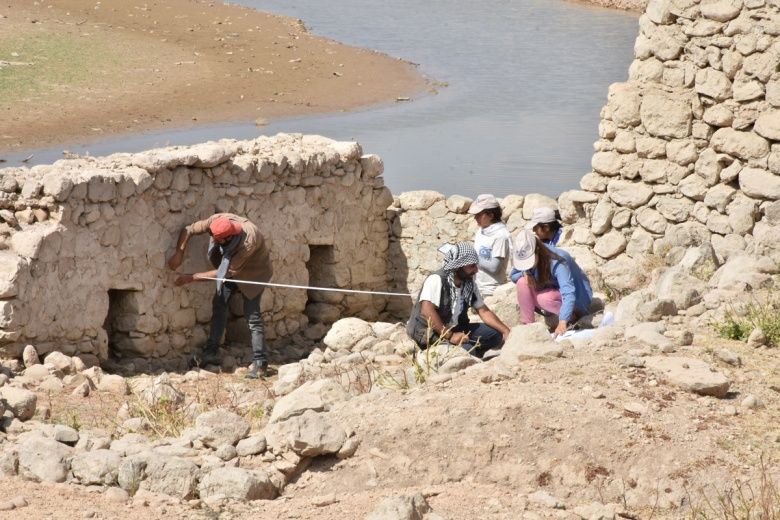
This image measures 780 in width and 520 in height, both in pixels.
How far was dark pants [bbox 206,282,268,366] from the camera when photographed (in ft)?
36.4

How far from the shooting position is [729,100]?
10.6 meters

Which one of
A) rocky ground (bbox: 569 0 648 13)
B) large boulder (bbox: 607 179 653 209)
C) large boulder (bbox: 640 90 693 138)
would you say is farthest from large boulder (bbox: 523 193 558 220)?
rocky ground (bbox: 569 0 648 13)

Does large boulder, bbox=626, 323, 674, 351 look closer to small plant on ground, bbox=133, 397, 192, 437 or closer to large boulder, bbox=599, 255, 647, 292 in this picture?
large boulder, bbox=599, 255, 647, 292

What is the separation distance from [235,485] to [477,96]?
50.4 feet

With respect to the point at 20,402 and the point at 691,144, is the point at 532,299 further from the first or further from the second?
the point at 20,402

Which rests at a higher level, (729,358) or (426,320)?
(729,358)

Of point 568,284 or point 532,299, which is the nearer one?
point 568,284

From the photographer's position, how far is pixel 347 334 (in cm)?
1123

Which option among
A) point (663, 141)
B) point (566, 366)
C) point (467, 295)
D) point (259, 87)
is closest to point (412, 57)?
point (259, 87)

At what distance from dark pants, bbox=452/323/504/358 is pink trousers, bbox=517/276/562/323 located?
0.95 feet

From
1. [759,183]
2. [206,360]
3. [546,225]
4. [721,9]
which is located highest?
[721,9]

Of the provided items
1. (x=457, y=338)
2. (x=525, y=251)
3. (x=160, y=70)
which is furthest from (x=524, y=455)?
(x=160, y=70)

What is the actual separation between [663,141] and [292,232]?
11.0ft

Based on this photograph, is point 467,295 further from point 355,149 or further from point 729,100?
point 355,149
